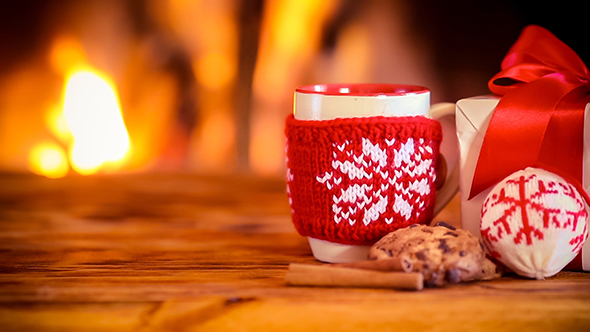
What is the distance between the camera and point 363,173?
0.57 m

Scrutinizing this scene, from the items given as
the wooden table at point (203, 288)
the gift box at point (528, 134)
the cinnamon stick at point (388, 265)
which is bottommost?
the wooden table at point (203, 288)

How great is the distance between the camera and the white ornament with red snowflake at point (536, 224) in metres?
0.52

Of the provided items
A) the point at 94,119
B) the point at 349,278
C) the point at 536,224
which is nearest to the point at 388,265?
the point at 349,278

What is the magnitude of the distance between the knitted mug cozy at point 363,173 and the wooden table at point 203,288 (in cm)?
8

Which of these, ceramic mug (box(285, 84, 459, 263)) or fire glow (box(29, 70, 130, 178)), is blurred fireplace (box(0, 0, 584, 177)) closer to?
fire glow (box(29, 70, 130, 178))

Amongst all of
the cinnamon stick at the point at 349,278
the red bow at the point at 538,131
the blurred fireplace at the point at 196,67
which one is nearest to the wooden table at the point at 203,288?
the cinnamon stick at the point at 349,278

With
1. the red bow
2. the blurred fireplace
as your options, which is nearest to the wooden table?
the red bow

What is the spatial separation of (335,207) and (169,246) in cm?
26

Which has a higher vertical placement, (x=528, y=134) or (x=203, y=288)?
(x=528, y=134)

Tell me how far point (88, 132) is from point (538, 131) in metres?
0.98

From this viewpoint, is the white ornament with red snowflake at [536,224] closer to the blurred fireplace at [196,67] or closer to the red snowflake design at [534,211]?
the red snowflake design at [534,211]

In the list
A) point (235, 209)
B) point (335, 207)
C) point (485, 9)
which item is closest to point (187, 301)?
point (335, 207)

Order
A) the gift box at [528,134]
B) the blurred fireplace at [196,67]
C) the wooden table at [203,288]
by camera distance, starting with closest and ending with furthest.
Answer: the wooden table at [203,288]
the gift box at [528,134]
the blurred fireplace at [196,67]

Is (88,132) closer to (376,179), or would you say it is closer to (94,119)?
(94,119)
